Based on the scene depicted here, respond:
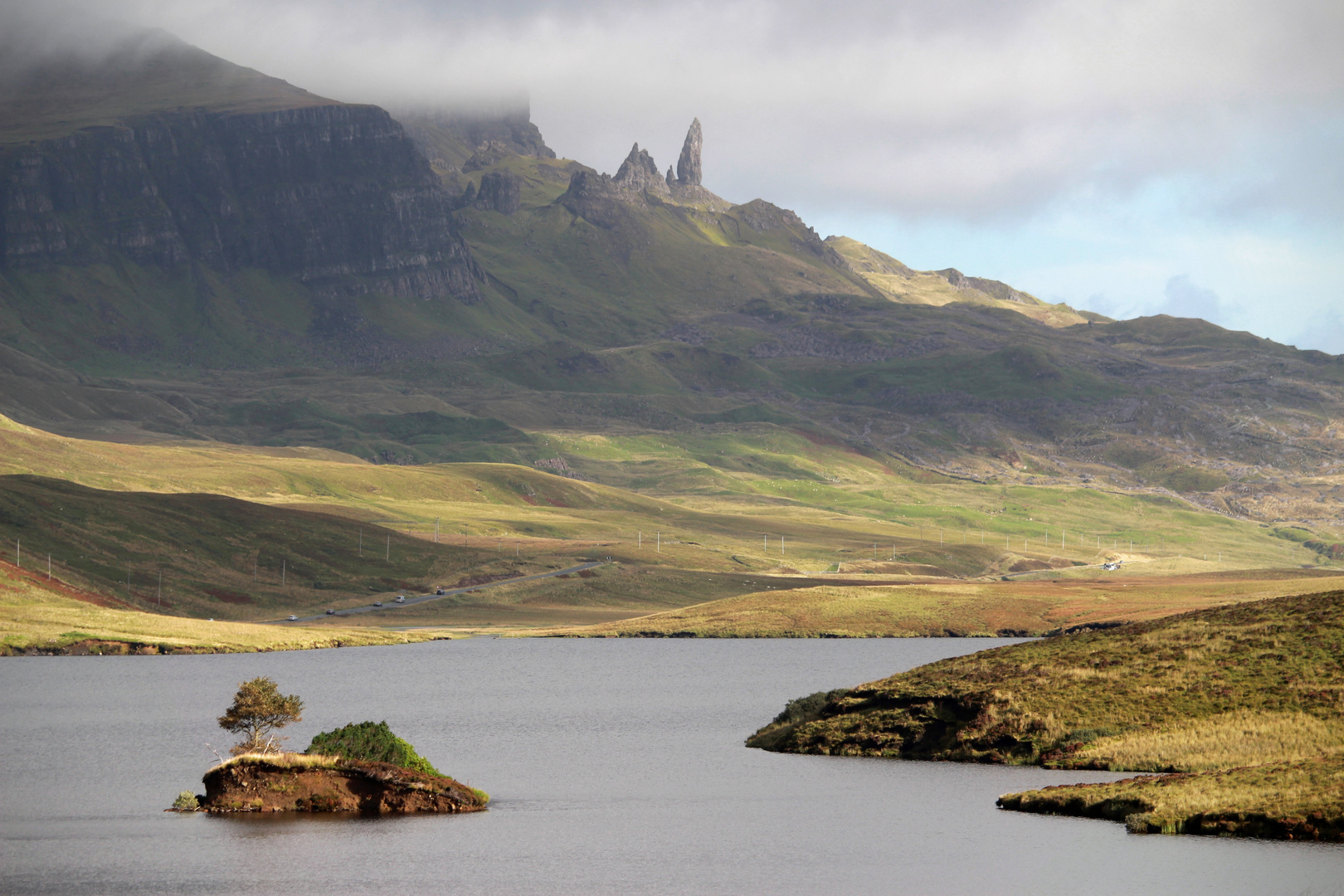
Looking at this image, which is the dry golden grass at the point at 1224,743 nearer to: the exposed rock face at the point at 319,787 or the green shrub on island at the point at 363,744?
the exposed rock face at the point at 319,787

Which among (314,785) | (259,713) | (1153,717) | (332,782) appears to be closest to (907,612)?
(1153,717)

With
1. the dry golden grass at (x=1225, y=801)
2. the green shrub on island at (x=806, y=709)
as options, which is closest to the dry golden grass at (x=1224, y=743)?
the dry golden grass at (x=1225, y=801)

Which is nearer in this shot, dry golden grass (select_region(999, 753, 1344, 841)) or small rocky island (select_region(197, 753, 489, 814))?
dry golden grass (select_region(999, 753, 1344, 841))

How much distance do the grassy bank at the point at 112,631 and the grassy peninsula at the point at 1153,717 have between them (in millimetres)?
97593

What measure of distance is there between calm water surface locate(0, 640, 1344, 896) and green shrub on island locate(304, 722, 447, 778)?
3452 millimetres

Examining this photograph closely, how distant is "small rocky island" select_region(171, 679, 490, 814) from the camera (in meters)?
56.1

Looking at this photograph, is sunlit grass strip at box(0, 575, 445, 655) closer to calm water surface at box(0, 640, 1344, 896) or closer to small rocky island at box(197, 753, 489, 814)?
calm water surface at box(0, 640, 1344, 896)

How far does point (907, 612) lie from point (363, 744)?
136m

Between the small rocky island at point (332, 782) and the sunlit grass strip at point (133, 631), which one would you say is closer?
the small rocky island at point (332, 782)

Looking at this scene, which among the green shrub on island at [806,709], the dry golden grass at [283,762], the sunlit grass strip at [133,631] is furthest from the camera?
the sunlit grass strip at [133,631]

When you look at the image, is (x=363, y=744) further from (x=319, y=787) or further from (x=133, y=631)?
(x=133, y=631)

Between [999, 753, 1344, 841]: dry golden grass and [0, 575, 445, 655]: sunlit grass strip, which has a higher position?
[0, 575, 445, 655]: sunlit grass strip

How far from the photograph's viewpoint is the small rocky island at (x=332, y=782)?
56.1m

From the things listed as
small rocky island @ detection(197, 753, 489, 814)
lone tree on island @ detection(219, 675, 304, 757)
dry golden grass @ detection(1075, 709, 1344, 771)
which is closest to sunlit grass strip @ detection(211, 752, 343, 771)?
small rocky island @ detection(197, 753, 489, 814)
